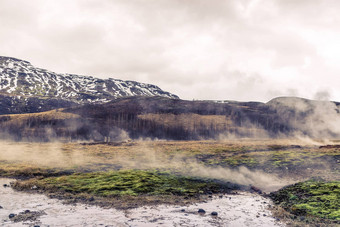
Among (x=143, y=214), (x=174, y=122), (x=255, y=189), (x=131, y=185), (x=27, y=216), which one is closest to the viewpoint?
(x=27, y=216)

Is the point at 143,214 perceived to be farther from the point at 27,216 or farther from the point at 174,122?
the point at 174,122

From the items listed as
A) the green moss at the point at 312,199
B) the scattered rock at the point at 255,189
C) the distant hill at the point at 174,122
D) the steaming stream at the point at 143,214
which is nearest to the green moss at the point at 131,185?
the scattered rock at the point at 255,189

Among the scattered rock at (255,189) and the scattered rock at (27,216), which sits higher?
the scattered rock at (27,216)

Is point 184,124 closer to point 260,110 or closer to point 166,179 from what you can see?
point 260,110

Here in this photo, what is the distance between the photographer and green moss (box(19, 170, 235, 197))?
1203 inches

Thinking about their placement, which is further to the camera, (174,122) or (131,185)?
(174,122)

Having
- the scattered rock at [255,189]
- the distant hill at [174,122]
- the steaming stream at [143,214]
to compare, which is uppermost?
the distant hill at [174,122]

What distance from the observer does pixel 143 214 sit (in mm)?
22219

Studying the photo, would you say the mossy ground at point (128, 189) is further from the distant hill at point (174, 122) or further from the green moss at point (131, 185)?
the distant hill at point (174, 122)

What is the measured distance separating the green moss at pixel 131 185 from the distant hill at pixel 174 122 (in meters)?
102

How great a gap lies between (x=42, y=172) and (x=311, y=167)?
47950mm

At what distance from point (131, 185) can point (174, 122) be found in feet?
447

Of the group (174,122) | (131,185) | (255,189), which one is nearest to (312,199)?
(255,189)

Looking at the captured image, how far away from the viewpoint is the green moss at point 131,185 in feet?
100
